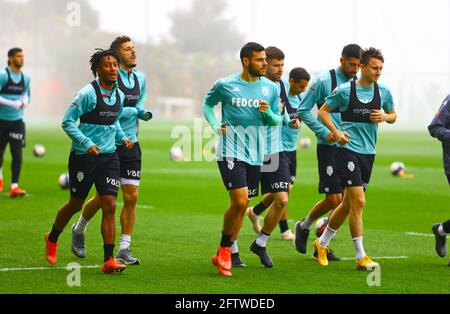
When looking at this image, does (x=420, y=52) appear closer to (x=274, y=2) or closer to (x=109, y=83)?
(x=274, y=2)

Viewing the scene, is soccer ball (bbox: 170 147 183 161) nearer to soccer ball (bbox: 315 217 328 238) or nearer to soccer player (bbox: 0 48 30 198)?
soccer player (bbox: 0 48 30 198)

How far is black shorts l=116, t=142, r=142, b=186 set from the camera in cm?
1153

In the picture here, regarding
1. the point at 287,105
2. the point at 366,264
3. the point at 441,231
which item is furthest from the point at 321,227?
the point at 366,264

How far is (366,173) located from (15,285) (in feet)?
13.4

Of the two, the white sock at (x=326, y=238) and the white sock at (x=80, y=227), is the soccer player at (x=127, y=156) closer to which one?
the white sock at (x=80, y=227)

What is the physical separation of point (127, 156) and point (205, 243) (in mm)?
2088

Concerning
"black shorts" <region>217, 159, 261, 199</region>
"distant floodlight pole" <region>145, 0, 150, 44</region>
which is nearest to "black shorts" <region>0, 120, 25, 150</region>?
"black shorts" <region>217, 159, 261, 199</region>

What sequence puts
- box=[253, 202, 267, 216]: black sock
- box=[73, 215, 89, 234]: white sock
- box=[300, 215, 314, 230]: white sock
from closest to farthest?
box=[73, 215, 89, 234]: white sock → box=[300, 215, 314, 230]: white sock → box=[253, 202, 267, 216]: black sock

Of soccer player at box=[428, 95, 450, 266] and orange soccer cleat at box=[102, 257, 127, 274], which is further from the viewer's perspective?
soccer player at box=[428, 95, 450, 266]

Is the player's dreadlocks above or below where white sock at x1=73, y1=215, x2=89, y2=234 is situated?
above

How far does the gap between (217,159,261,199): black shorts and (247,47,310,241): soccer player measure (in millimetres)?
604

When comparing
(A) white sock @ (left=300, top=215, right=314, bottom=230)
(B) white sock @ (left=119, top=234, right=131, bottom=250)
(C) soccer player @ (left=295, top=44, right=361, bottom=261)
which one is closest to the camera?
(B) white sock @ (left=119, top=234, right=131, bottom=250)

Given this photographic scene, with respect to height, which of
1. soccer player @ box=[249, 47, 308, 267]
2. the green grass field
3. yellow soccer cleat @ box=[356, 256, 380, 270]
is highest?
soccer player @ box=[249, 47, 308, 267]

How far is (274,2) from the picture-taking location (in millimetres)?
61938
